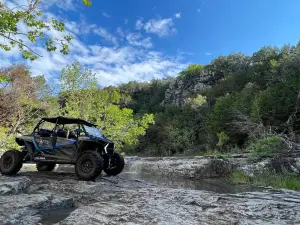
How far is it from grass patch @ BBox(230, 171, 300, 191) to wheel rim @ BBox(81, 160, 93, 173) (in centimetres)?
561

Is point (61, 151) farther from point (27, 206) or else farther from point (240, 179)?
point (240, 179)


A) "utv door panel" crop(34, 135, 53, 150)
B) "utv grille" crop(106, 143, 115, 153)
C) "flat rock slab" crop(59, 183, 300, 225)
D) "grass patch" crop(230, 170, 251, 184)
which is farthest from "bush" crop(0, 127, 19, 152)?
"flat rock slab" crop(59, 183, 300, 225)

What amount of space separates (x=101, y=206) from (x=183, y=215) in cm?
136

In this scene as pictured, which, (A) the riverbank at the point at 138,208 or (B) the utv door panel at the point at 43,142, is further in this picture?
(B) the utv door panel at the point at 43,142

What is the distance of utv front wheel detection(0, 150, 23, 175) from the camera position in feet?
25.7

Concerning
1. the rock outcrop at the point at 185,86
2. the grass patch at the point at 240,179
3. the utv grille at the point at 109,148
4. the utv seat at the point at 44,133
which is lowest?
the grass patch at the point at 240,179

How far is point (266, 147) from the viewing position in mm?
13500

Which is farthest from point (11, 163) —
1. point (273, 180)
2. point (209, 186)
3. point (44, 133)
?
point (273, 180)

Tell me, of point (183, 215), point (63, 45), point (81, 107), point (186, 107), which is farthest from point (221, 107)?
point (183, 215)

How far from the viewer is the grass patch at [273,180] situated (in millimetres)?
8000

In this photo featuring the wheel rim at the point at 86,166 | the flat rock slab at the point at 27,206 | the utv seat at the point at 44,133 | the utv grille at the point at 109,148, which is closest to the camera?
the flat rock slab at the point at 27,206

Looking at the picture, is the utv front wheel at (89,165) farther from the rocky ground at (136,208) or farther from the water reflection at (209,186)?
the water reflection at (209,186)

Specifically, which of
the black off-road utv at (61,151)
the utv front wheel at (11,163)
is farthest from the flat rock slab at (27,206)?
the utv front wheel at (11,163)

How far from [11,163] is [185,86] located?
68761 millimetres
